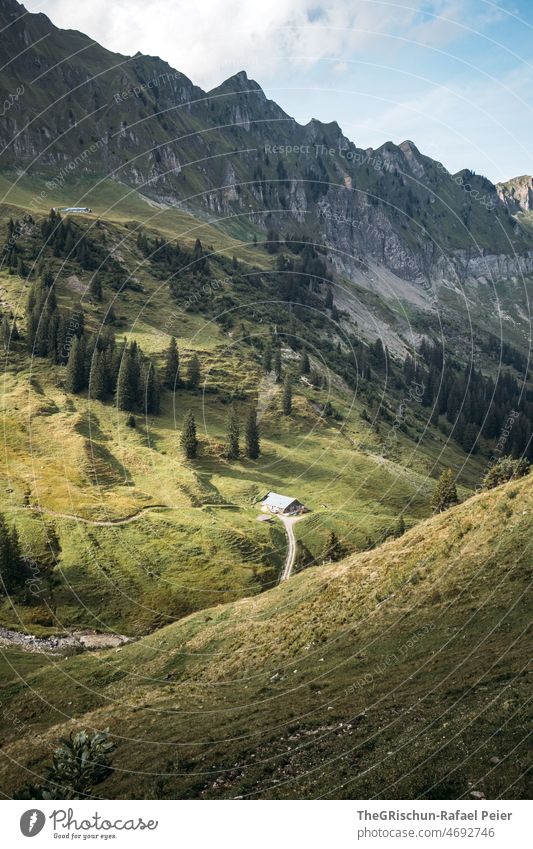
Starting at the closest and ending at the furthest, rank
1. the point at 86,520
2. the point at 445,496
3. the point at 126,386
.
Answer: the point at 86,520, the point at 445,496, the point at 126,386

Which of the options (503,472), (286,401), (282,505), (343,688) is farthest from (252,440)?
(343,688)

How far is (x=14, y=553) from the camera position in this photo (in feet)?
238

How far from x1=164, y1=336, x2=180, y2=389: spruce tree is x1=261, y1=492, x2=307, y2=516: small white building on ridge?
5225cm

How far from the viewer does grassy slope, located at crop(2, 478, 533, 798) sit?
2470cm

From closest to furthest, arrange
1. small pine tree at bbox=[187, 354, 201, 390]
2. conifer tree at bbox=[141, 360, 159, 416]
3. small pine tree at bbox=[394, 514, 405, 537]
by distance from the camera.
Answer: small pine tree at bbox=[394, 514, 405, 537] < conifer tree at bbox=[141, 360, 159, 416] < small pine tree at bbox=[187, 354, 201, 390]

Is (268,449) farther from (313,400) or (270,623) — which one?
(270,623)

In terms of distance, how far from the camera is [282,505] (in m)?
103

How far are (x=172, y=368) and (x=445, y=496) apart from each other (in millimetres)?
84778

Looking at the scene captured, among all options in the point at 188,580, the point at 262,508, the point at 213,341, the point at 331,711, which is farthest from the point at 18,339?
the point at 331,711

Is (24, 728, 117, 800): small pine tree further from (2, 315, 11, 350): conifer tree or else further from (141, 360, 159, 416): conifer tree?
(2, 315, 11, 350): conifer tree

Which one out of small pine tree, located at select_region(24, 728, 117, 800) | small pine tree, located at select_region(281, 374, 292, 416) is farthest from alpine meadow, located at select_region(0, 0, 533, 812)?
small pine tree, located at select_region(281, 374, 292, 416)

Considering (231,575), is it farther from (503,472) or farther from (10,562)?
(503,472)

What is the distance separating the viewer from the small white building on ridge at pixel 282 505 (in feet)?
338
